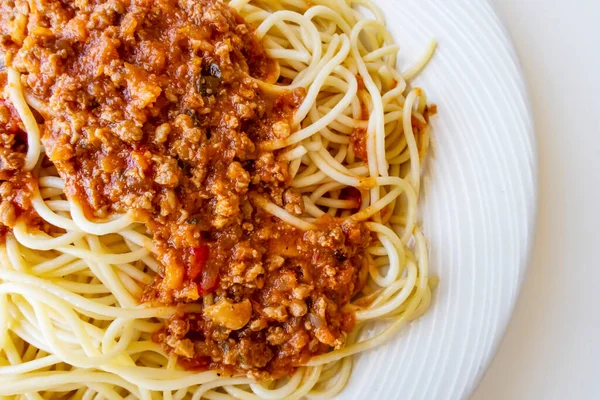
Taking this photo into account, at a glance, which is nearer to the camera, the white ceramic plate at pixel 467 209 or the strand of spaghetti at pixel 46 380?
the strand of spaghetti at pixel 46 380

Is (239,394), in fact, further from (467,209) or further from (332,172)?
(467,209)

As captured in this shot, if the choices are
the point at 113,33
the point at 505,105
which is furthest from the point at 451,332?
the point at 113,33

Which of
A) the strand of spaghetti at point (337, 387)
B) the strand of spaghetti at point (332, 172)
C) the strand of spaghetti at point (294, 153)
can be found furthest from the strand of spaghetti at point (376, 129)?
the strand of spaghetti at point (337, 387)

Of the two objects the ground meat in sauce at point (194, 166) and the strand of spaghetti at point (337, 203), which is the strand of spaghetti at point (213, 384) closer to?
the ground meat in sauce at point (194, 166)

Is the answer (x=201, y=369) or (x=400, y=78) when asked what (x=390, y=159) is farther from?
(x=201, y=369)

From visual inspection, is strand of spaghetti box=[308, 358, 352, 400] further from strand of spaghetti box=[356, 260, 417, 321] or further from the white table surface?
the white table surface

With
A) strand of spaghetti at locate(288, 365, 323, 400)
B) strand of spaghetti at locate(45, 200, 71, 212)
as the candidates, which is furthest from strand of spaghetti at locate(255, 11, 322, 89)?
strand of spaghetti at locate(288, 365, 323, 400)
